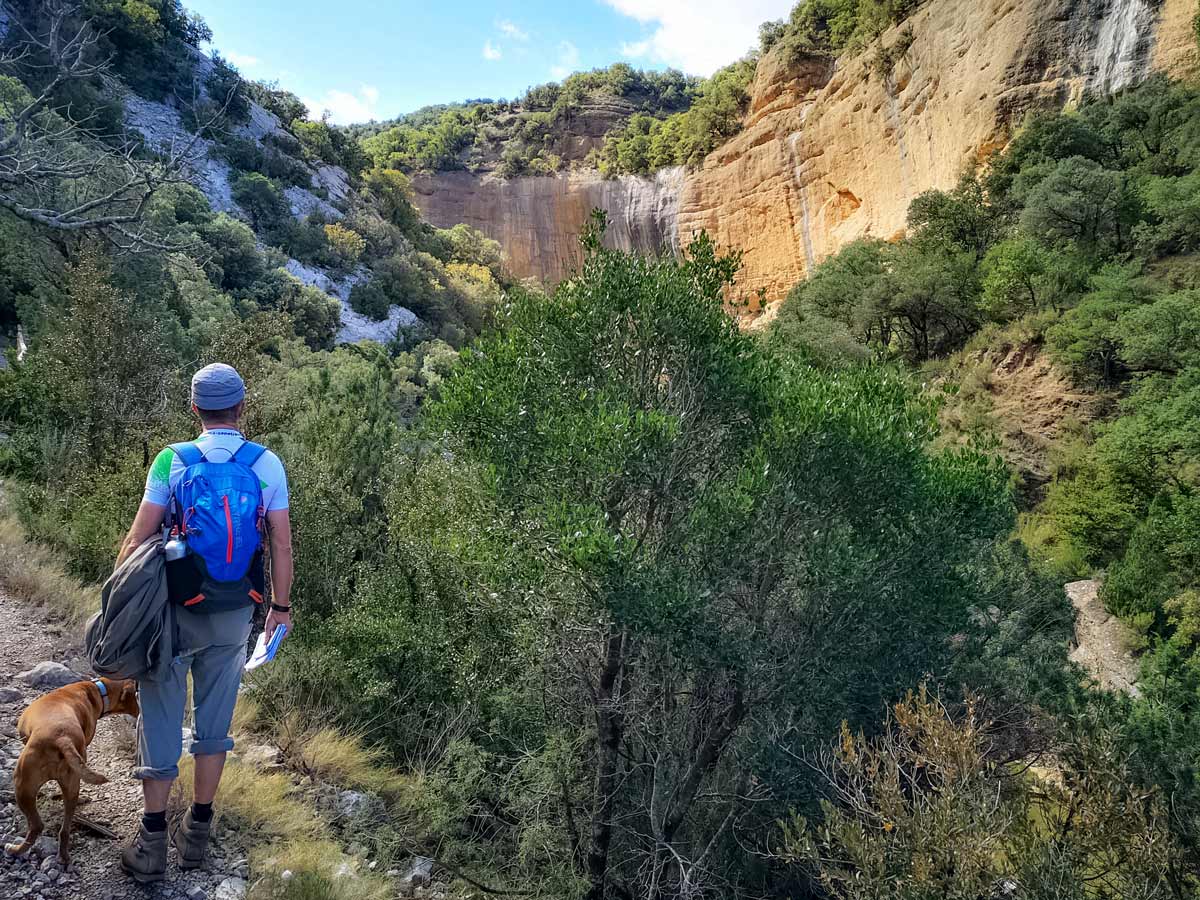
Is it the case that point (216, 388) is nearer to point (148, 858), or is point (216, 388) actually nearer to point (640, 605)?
point (148, 858)

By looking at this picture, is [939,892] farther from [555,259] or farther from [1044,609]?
[555,259]

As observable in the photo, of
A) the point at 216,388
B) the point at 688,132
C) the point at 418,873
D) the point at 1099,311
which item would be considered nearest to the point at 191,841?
the point at 216,388

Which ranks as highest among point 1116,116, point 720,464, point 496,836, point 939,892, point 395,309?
point 1116,116

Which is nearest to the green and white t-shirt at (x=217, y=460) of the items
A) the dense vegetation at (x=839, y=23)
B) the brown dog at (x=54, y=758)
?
the brown dog at (x=54, y=758)

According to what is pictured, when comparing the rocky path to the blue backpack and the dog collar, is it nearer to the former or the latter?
the dog collar

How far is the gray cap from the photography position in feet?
8.09

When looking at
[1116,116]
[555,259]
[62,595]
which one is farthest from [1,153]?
[555,259]

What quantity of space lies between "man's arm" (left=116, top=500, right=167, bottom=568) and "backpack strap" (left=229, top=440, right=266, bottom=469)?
30 centimetres

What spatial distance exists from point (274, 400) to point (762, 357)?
7279 millimetres

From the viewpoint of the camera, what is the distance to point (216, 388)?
2.49 meters

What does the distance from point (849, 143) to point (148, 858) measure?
37794mm

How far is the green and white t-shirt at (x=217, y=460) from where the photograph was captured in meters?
2.38

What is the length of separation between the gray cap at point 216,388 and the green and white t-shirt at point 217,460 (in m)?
0.10

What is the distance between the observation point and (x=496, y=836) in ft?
17.3
